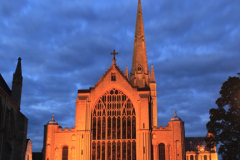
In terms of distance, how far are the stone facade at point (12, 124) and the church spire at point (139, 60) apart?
89.6 ft

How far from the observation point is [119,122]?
4778 centimetres

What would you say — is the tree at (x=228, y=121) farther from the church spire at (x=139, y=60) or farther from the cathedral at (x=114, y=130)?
the church spire at (x=139, y=60)

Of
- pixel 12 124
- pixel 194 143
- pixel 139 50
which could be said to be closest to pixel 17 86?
pixel 12 124

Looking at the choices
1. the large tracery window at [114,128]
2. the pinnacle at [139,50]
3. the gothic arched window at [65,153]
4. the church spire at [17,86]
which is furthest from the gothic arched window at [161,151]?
the church spire at [17,86]

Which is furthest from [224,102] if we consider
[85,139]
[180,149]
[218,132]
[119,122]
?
[85,139]

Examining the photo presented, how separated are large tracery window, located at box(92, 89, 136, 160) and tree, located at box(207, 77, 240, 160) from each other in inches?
645

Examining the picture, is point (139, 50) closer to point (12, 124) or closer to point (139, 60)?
point (139, 60)

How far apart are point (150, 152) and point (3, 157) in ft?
67.8

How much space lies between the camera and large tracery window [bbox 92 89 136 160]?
46.6 m

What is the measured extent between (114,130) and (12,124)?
16051 millimetres

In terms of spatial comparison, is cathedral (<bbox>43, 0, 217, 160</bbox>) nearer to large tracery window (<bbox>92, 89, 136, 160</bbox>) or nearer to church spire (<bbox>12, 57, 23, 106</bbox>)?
large tracery window (<bbox>92, 89, 136, 160</bbox>)

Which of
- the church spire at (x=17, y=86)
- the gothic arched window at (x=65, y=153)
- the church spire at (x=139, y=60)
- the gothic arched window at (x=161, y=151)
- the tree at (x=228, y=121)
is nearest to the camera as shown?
the tree at (x=228, y=121)

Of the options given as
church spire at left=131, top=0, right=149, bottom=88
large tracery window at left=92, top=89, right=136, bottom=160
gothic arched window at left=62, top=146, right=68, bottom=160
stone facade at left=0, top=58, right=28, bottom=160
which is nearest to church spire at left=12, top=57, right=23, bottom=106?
stone facade at left=0, top=58, right=28, bottom=160

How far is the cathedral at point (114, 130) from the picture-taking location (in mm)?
46438
